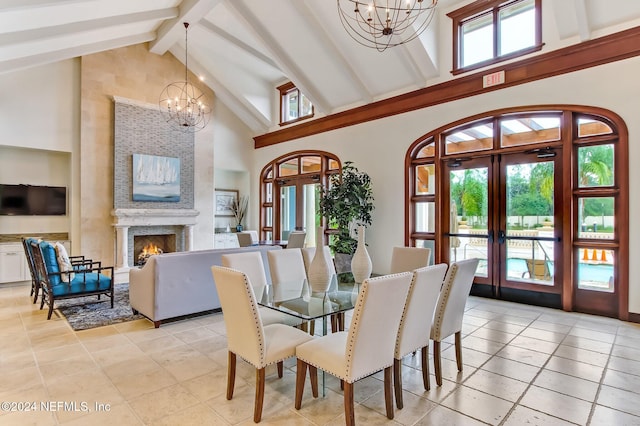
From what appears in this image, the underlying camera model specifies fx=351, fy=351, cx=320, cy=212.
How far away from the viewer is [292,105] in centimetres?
922

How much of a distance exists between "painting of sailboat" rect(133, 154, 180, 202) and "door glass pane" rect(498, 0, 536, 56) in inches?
281

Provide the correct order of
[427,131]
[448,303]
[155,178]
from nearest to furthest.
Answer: [448,303] < [427,131] < [155,178]

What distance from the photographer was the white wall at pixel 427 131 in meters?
4.30

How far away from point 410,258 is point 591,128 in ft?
10.5

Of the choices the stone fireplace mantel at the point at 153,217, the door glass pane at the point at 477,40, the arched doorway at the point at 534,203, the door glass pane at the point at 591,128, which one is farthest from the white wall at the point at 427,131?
the stone fireplace mantel at the point at 153,217

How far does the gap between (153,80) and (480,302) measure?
8330 millimetres

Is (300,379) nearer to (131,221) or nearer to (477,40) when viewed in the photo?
(477,40)

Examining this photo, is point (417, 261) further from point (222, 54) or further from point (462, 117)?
point (222, 54)

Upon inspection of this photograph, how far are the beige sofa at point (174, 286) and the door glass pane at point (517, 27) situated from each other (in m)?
5.03

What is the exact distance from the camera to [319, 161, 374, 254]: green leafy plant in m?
6.72

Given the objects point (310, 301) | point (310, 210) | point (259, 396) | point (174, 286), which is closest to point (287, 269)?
point (310, 301)

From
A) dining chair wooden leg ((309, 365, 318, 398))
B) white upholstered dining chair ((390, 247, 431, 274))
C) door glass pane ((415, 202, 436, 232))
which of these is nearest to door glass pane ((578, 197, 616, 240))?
door glass pane ((415, 202, 436, 232))

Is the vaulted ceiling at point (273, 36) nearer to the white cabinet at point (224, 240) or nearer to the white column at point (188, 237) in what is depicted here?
the white column at point (188, 237)

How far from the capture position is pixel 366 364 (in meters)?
2.14
